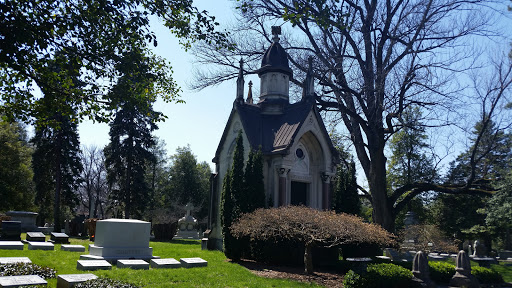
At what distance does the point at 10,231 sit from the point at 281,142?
13544mm

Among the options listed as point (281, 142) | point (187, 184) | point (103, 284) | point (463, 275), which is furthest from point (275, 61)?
point (187, 184)

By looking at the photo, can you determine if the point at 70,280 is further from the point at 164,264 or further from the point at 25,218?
the point at 25,218

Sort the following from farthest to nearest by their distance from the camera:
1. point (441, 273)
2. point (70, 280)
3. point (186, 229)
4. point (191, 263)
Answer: point (186, 229) < point (441, 273) < point (191, 263) < point (70, 280)

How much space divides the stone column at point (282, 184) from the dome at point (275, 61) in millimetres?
6701

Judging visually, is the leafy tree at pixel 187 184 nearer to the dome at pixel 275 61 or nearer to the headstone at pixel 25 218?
the headstone at pixel 25 218

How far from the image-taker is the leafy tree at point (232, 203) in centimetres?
1658

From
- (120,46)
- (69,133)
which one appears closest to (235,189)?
(120,46)

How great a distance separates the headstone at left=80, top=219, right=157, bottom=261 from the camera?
14648 mm

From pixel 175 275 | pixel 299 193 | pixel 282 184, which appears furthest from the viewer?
Answer: pixel 299 193

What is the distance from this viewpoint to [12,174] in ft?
103

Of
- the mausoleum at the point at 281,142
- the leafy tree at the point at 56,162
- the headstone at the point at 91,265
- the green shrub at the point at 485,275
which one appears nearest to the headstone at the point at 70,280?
the headstone at the point at 91,265

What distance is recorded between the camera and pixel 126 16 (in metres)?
9.37

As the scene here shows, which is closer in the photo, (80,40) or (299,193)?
(80,40)

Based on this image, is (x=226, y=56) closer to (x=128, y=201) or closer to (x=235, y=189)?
(x=235, y=189)
